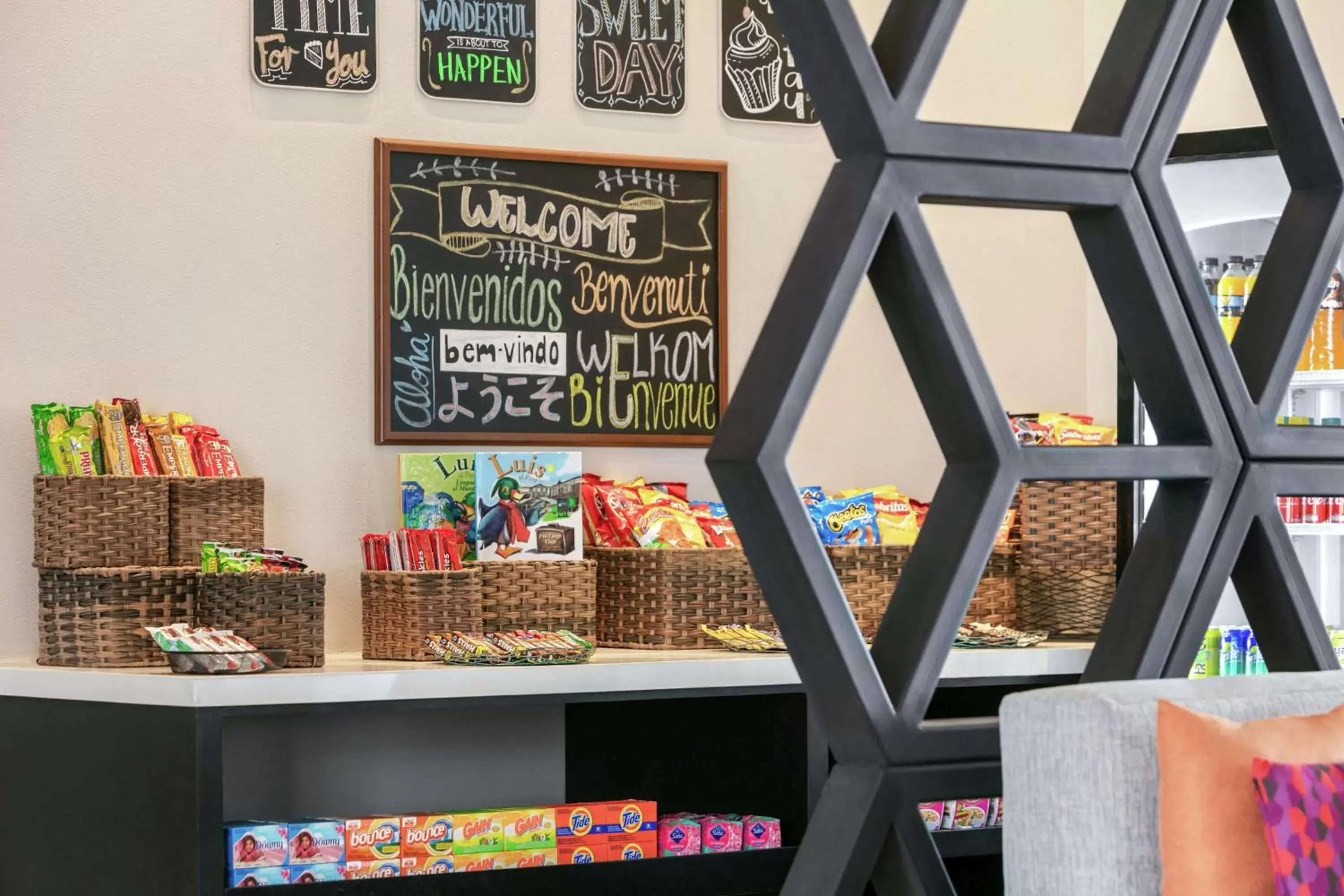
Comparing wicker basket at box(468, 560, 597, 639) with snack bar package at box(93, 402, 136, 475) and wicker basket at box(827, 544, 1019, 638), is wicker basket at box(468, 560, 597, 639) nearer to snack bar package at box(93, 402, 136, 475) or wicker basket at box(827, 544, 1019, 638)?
wicker basket at box(827, 544, 1019, 638)

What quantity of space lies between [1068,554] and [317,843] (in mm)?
1889

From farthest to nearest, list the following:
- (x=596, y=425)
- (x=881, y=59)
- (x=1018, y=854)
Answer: (x=596, y=425) < (x=881, y=59) < (x=1018, y=854)

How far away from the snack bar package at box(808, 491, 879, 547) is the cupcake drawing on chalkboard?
3.38 feet

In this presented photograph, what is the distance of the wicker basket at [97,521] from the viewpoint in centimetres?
322

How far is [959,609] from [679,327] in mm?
2052

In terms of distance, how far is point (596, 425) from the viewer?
390 centimetres

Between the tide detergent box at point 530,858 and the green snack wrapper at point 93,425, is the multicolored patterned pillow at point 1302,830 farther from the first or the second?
the green snack wrapper at point 93,425

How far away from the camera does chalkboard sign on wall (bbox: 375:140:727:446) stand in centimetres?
373

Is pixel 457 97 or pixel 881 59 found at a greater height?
pixel 457 97

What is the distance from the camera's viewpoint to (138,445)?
3328 mm

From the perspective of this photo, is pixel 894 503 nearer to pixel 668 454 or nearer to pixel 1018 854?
pixel 668 454

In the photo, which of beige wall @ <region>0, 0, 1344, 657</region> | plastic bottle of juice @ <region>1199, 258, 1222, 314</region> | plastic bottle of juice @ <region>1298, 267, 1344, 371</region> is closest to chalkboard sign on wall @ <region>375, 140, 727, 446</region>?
beige wall @ <region>0, 0, 1344, 657</region>

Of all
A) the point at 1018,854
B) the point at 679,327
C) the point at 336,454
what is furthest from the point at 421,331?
the point at 1018,854

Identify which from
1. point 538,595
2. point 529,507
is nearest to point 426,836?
point 538,595
